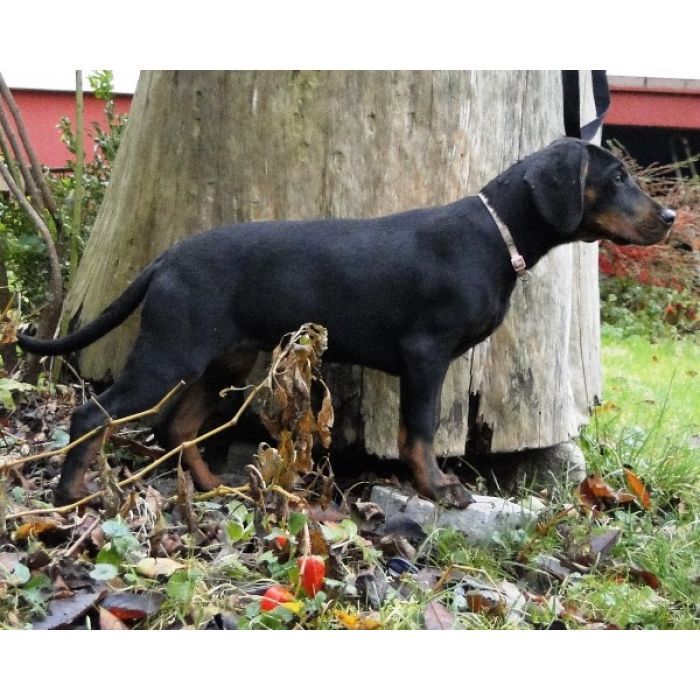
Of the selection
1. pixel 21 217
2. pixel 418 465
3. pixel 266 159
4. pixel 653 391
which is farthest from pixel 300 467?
pixel 653 391

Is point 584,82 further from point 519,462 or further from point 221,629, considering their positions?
point 221,629

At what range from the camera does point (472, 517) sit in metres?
3.70

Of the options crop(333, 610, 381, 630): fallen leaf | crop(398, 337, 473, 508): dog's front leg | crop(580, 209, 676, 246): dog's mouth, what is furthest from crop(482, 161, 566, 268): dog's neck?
crop(333, 610, 381, 630): fallen leaf

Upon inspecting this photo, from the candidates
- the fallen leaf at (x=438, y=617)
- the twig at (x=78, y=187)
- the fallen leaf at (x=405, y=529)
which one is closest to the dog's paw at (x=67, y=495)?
the fallen leaf at (x=405, y=529)

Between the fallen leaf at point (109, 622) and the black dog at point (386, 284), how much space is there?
0.88 metres

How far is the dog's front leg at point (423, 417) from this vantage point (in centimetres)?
365

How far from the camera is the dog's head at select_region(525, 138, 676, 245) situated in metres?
3.69

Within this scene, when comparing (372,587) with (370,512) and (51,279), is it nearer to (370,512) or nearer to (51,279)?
(370,512)

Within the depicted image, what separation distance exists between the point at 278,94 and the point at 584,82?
1728mm

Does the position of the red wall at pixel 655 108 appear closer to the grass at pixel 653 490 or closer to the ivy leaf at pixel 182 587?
the grass at pixel 653 490

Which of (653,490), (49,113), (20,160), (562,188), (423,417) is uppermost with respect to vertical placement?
(49,113)

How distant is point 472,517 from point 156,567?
1.25 meters

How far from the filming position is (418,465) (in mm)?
3688

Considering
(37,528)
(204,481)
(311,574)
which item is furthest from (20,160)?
(311,574)
